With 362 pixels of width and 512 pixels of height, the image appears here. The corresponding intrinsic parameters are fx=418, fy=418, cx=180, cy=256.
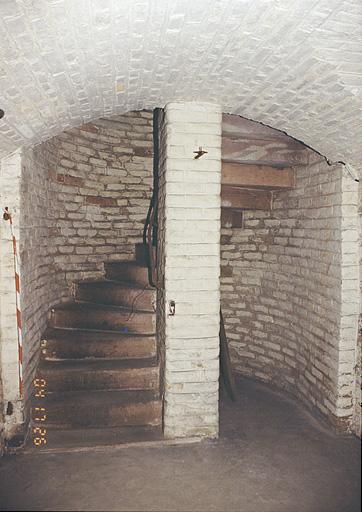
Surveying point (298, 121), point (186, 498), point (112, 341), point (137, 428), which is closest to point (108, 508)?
point (186, 498)

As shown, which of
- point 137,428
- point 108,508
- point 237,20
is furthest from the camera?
point 137,428

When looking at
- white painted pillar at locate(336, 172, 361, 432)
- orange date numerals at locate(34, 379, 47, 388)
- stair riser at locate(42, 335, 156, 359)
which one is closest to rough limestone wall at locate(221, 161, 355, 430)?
white painted pillar at locate(336, 172, 361, 432)

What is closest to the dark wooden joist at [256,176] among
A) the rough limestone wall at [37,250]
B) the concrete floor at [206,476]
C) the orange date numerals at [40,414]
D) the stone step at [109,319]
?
the stone step at [109,319]

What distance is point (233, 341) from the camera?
584 centimetres

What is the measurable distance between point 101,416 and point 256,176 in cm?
300

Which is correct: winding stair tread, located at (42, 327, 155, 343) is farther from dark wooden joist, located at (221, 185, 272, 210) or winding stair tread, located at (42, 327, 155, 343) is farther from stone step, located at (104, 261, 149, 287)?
dark wooden joist, located at (221, 185, 272, 210)

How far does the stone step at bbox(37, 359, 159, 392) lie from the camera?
13.6 feet

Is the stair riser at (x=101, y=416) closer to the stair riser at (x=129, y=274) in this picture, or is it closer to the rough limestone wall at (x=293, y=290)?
the stair riser at (x=129, y=274)

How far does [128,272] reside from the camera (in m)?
5.30

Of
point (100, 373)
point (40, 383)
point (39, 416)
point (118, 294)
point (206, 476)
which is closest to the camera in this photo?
point (206, 476)

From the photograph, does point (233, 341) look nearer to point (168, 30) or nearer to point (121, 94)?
point (121, 94)

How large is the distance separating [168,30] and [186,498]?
3.16m

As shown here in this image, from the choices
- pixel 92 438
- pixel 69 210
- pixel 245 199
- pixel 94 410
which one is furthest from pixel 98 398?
pixel 245 199

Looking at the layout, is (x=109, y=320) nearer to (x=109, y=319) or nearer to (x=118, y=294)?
(x=109, y=319)
